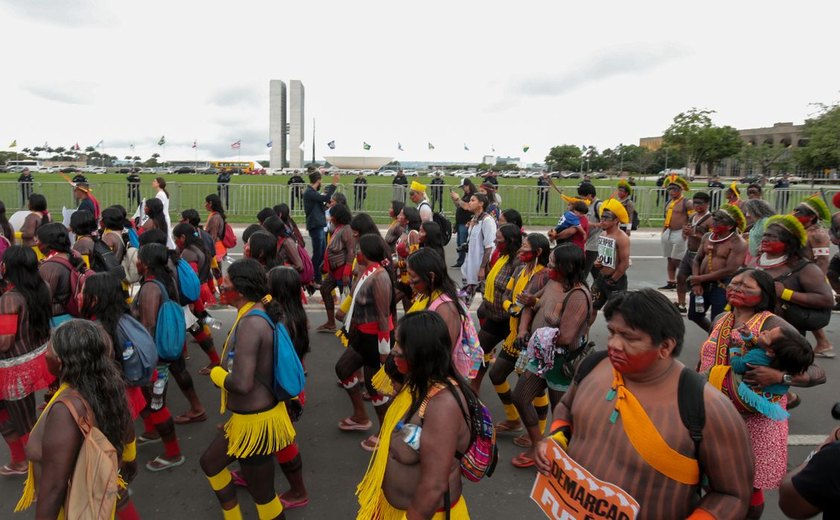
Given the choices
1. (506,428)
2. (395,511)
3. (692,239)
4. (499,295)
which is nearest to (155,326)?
(395,511)

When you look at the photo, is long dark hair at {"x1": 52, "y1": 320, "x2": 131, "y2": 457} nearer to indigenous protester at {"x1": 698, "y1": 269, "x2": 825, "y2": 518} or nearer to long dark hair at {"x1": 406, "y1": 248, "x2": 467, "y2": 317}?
long dark hair at {"x1": 406, "y1": 248, "x2": 467, "y2": 317}

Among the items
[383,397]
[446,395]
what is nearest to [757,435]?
[446,395]

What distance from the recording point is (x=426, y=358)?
2.43 metres

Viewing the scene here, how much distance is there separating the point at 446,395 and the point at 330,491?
2.07 metres

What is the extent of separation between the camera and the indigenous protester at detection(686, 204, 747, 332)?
5848mm

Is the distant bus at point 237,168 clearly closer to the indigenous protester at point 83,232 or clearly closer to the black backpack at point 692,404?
the indigenous protester at point 83,232

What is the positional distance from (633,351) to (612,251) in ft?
15.0

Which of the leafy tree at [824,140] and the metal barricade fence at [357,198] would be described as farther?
the leafy tree at [824,140]

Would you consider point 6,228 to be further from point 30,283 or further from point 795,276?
point 795,276

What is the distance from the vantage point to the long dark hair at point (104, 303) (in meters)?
3.63

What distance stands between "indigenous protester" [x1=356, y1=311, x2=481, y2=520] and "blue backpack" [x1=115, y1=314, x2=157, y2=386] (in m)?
1.88

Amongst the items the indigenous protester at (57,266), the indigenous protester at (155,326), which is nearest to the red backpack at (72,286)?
the indigenous protester at (57,266)

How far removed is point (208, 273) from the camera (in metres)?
6.61

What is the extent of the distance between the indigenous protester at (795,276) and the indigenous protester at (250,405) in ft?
12.6
